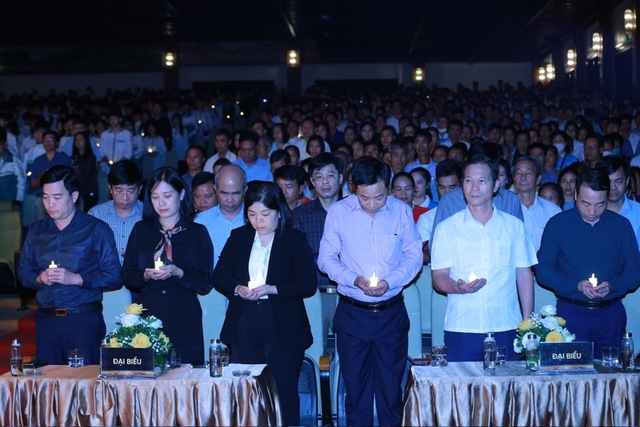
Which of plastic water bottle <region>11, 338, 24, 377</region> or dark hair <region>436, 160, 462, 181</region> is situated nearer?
plastic water bottle <region>11, 338, 24, 377</region>

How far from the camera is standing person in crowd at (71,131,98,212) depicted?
38.0ft

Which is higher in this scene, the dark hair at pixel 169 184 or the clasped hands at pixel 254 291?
the dark hair at pixel 169 184

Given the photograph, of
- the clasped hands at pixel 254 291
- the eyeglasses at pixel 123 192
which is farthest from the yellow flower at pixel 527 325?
the eyeglasses at pixel 123 192

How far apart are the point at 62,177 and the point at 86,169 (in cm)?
665

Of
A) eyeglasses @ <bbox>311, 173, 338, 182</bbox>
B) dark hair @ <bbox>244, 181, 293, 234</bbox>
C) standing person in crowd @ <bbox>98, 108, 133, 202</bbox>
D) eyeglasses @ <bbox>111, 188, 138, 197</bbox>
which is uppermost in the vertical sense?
standing person in crowd @ <bbox>98, 108, 133, 202</bbox>

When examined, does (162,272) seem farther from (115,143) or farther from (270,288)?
(115,143)

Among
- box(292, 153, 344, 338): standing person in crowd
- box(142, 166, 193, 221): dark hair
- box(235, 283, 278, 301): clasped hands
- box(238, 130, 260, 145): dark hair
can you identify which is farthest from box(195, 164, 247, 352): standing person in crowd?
box(238, 130, 260, 145): dark hair

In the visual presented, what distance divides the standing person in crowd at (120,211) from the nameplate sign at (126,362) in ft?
4.76

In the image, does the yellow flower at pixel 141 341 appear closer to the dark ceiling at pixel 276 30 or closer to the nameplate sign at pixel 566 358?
the nameplate sign at pixel 566 358

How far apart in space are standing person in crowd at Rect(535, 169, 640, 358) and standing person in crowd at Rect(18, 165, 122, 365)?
2.50 meters

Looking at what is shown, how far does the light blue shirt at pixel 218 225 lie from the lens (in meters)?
6.29

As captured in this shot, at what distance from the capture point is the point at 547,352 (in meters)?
4.39

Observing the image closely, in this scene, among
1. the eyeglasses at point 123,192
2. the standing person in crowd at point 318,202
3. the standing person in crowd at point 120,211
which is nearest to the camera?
the standing person in crowd at point 120,211

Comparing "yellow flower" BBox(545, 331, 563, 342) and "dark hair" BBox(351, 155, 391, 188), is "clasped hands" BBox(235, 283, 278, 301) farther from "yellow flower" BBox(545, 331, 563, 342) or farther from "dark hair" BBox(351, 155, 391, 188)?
"yellow flower" BBox(545, 331, 563, 342)
